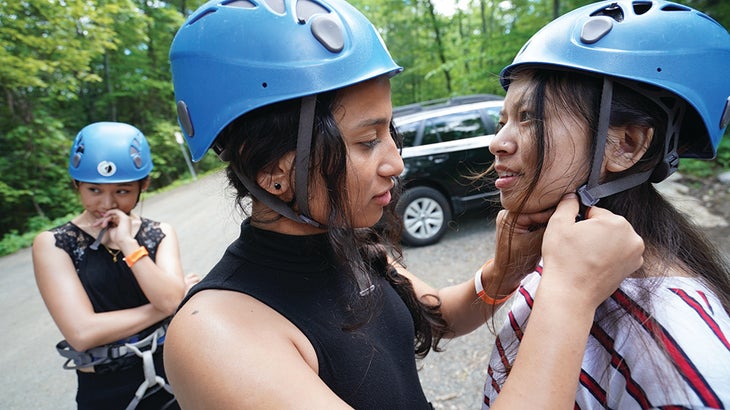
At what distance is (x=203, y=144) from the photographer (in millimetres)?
1275

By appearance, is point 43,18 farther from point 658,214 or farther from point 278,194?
point 658,214

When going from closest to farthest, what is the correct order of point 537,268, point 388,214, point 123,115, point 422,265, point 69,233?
point 537,268, point 388,214, point 69,233, point 422,265, point 123,115

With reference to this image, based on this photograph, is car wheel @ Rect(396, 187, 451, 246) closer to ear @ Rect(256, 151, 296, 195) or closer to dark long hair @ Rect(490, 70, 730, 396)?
dark long hair @ Rect(490, 70, 730, 396)

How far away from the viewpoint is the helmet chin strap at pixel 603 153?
1253 mm

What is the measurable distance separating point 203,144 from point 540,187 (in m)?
1.17

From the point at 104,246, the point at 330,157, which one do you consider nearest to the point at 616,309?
the point at 330,157

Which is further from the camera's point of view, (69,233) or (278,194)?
(69,233)

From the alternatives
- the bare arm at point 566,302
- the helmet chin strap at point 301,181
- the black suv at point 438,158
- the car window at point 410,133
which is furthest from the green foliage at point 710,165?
the helmet chin strap at point 301,181

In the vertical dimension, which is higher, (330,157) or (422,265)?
(330,157)

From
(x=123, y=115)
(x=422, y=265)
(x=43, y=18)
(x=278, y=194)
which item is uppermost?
(x=43, y=18)

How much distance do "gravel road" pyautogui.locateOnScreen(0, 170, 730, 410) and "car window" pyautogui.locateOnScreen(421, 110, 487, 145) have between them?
1364 millimetres

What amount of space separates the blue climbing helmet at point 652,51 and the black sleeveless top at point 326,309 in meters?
1.05

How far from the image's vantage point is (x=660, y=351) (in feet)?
3.29

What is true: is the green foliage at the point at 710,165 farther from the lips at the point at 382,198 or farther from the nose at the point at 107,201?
the nose at the point at 107,201
